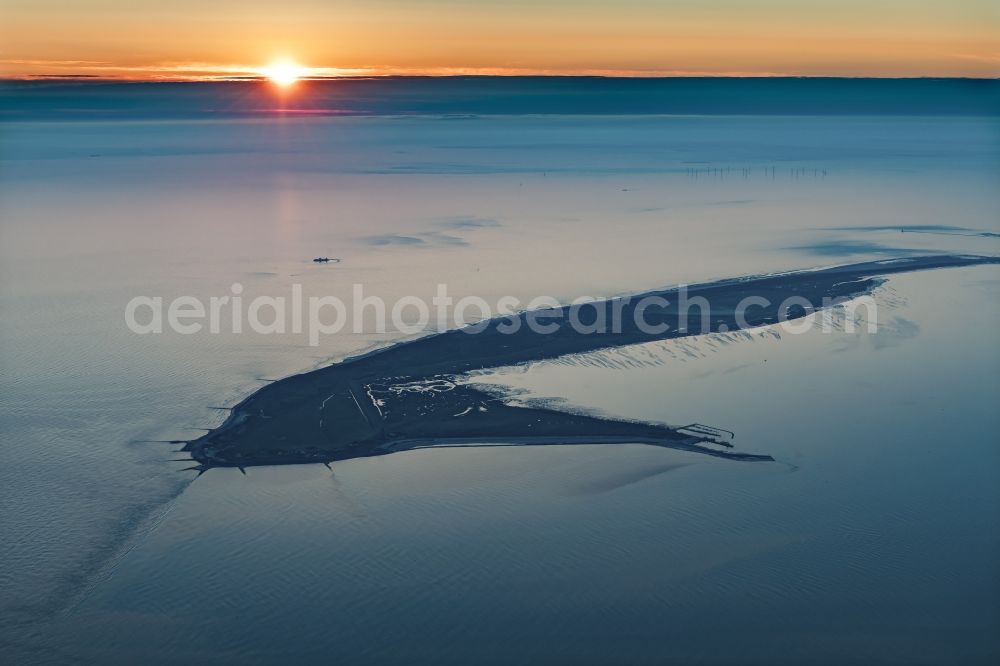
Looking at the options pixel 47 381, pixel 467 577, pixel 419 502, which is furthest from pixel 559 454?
pixel 47 381

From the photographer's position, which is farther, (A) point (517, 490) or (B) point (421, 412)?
(B) point (421, 412)

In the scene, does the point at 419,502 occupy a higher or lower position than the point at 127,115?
lower

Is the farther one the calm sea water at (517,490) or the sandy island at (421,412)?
the sandy island at (421,412)

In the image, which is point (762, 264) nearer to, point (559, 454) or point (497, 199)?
point (559, 454)

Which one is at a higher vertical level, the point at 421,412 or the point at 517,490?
the point at 421,412

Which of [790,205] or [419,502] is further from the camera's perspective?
[790,205]

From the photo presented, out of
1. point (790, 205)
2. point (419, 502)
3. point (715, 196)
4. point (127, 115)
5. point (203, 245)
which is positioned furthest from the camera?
point (127, 115)

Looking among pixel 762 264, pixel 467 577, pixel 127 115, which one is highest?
pixel 127 115

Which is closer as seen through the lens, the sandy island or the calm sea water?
the calm sea water
